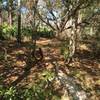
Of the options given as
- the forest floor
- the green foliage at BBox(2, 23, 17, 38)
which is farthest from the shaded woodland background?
the green foliage at BBox(2, 23, 17, 38)

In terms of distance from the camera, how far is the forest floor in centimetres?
1578

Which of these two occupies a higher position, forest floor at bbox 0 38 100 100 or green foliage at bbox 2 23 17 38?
green foliage at bbox 2 23 17 38

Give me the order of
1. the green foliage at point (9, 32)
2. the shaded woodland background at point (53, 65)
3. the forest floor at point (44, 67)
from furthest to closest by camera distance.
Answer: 1. the green foliage at point (9, 32)
2. the forest floor at point (44, 67)
3. the shaded woodland background at point (53, 65)

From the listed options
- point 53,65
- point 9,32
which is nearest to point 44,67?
point 53,65

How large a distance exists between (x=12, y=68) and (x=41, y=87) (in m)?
3.02

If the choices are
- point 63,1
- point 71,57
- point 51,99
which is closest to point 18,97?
point 51,99

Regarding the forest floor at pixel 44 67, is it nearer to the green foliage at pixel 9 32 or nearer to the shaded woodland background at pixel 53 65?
the shaded woodland background at pixel 53 65

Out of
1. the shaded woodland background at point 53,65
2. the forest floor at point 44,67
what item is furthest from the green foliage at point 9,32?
the forest floor at point 44,67

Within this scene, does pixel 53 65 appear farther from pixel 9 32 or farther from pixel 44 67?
pixel 9 32

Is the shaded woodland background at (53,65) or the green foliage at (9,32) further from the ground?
the green foliage at (9,32)

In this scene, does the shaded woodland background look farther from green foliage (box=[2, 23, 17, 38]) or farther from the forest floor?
green foliage (box=[2, 23, 17, 38])

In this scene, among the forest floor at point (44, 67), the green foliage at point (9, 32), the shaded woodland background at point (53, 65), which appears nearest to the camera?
the shaded woodland background at point (53, 65)

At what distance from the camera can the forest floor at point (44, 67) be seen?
1578 cm

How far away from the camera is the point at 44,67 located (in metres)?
17.5
